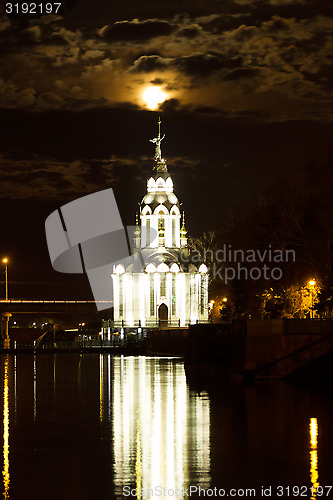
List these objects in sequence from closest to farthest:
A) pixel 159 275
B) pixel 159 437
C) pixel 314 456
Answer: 1. pixel 314 456
2. pixel 159 437
3. pixel 159 275

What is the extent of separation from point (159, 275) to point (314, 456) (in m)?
122

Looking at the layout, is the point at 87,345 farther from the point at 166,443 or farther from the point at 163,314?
the point at 166,443

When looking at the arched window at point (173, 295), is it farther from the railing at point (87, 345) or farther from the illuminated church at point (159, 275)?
the railing at point (87, 345)

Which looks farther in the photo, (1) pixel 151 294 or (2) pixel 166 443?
(1) pixel 151 294

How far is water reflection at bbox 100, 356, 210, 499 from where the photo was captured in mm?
20547

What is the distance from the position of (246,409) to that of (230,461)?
423 inches

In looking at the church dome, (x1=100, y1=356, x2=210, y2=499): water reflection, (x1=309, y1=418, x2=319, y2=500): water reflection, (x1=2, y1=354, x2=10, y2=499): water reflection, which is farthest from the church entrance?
(x1=309, y1=418, x2=319, y2=500): water reflection

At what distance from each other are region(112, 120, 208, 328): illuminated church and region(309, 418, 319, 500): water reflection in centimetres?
11142

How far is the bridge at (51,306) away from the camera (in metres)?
154

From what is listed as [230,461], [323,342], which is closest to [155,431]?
[230,461]

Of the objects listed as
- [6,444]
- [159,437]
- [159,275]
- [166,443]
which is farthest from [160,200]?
[6,444]

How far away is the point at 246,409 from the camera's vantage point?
33.1 metres

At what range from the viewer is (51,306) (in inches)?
6211

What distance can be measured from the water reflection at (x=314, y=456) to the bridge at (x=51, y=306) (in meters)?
127
